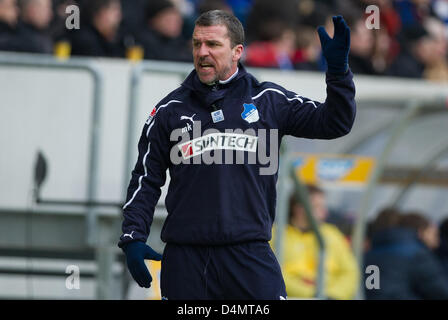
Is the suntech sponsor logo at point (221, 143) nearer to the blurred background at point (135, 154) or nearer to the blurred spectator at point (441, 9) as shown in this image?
the blurred background at point (135, 154)

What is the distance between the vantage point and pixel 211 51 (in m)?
4.41

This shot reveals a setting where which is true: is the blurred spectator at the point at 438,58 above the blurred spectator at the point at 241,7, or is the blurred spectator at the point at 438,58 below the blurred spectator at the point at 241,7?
below

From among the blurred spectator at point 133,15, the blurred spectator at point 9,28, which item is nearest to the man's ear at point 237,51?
the blurred spectator at point 9,28

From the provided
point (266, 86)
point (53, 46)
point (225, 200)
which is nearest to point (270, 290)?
point (225, 200)

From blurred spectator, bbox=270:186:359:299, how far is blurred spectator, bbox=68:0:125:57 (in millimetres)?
1812

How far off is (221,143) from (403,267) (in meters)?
3.75

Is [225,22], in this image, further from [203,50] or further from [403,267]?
[403,267]

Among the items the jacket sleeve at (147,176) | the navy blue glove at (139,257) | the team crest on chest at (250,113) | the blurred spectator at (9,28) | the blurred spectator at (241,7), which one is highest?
the blurred spectator at (241,7)

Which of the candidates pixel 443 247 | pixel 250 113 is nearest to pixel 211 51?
pixel 250 113

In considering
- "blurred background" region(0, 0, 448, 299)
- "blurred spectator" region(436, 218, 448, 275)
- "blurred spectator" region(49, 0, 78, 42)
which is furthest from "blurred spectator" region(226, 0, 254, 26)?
"blurred spectator" region(436, 218, 448, 275)

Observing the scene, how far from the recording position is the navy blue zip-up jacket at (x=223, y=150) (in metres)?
4.33

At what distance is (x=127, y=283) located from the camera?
6.82m

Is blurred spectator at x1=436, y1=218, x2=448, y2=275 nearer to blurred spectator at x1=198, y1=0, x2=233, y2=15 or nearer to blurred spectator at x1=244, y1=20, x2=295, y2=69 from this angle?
blurred spectator at x1=244, y1=20, x2=295, y2=69

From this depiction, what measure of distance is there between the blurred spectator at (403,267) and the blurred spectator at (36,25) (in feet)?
9.47
